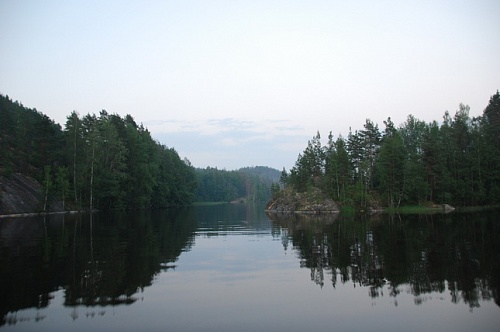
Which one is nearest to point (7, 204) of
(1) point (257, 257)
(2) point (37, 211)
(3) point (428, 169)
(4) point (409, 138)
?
(2) point (37, 211)

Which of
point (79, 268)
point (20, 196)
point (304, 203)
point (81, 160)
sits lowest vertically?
point (79, 268)

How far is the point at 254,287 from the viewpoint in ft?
57.6

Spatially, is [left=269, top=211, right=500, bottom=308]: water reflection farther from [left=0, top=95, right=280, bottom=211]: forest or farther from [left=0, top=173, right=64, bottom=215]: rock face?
[left=0, top=95, right=280, bottom=211]: forest

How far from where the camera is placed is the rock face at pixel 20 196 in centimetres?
7012

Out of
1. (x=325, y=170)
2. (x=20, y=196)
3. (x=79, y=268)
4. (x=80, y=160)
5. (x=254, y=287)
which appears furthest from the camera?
(x=325, y=170)

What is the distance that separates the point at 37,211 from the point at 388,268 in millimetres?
72421

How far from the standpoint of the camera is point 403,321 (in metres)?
12.7

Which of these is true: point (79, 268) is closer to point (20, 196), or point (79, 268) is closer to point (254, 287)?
point (254, 287)

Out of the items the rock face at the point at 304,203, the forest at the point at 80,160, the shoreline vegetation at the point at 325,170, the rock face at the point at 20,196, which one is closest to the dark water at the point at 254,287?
the rock face at the point at 20,196

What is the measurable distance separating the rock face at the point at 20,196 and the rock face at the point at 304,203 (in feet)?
169

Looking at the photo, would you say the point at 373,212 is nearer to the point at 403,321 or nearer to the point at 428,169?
the point at 428,169

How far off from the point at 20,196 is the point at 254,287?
2808 inches

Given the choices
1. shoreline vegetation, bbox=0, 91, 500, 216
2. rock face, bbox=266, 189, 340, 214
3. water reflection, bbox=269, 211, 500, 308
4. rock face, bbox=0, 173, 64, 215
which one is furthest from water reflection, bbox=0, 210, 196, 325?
rock face, bbox=266, 189, 340, 214

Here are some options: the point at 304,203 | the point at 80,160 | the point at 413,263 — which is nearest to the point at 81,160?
the point at 80,160
